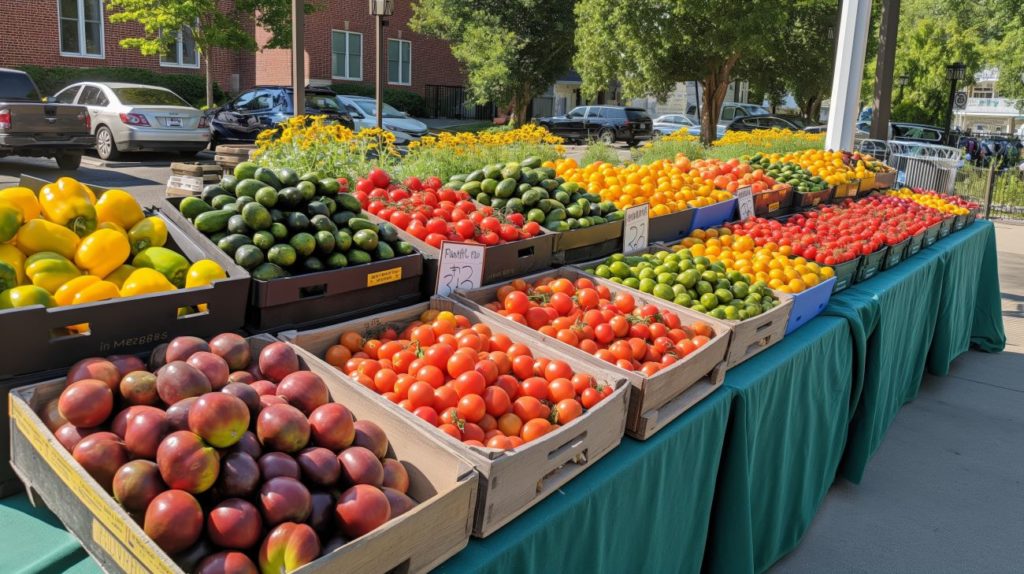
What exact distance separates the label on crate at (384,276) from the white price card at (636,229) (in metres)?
1.53

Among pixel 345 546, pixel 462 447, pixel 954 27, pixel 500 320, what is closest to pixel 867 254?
pixel 500 320

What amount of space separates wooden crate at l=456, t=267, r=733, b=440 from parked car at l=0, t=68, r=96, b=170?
12.1m

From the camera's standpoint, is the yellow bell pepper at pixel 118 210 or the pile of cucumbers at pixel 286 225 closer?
the yellow bell pepper at pixel 118 210

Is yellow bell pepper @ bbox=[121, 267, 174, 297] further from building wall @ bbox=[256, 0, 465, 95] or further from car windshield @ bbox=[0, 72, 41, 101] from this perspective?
building wall @ bbox=[256, 0, 465, 95]

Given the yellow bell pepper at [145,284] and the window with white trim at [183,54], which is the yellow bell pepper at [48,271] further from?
the window with white trim at [183,54]

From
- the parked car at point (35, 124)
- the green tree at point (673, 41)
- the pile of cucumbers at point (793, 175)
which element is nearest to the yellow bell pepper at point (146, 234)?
the pile of cucumbers at point (793, 175)

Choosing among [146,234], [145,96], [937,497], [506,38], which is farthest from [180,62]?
[937,497]

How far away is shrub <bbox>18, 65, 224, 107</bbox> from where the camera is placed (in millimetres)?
20328

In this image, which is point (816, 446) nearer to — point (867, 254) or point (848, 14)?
point (867, 254)

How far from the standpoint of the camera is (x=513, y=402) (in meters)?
2.06

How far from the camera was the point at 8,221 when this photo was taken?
1958 mm

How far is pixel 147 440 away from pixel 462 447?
2.09ft

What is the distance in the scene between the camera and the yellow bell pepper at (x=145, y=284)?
1919 mm

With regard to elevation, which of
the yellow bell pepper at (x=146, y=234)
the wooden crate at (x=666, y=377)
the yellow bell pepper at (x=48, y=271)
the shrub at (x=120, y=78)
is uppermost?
the shrub at (x=120, y=78)
